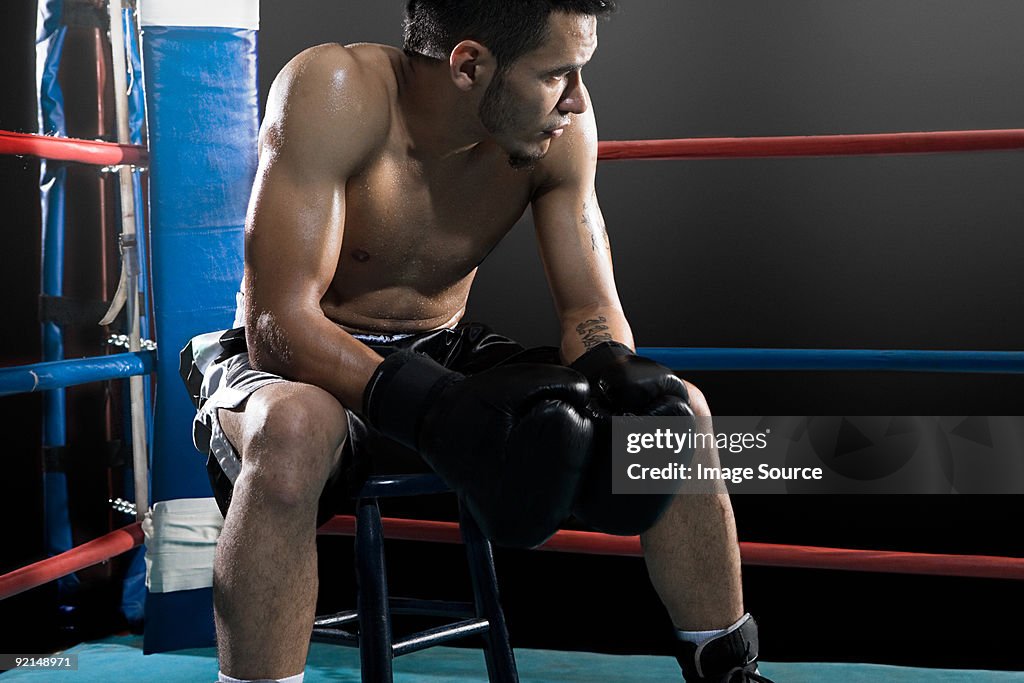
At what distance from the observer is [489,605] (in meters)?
1.60

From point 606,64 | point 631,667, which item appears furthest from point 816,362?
point 606,64

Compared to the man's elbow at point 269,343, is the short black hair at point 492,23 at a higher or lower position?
higher

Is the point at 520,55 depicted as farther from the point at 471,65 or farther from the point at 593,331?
the point at 593,331

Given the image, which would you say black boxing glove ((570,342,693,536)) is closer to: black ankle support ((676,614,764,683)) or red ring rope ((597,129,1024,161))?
black ankle support ((676,614,764,683))

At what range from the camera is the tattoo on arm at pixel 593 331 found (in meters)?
1.52

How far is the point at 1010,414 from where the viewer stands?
2.94 meters

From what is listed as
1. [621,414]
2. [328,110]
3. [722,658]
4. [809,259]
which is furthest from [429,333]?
[809,259]

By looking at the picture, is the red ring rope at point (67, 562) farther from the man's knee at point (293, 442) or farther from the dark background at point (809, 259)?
the dark background at point (809, 259)

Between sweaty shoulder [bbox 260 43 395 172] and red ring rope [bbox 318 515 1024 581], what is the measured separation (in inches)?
28.8

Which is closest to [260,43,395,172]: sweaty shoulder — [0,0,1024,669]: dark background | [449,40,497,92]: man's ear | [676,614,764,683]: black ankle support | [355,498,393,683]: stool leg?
[449,40,497,92]: man's ear

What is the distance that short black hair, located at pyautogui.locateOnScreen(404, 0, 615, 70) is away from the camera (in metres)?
1.42

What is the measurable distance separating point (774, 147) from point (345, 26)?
1640 mm

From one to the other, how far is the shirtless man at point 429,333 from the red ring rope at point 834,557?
41 centimetres

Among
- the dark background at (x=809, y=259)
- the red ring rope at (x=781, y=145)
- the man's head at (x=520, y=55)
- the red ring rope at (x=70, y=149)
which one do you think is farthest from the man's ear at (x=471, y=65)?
the dark background at (x=809, y=259)
